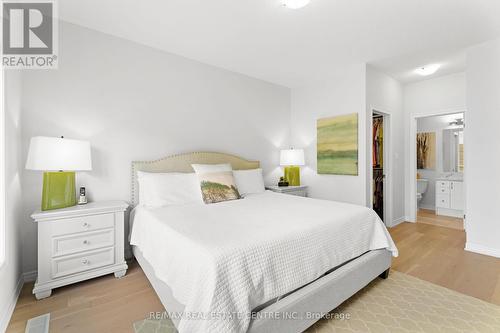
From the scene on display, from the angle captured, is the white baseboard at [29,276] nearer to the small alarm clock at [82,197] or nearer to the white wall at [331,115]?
the small alarm clock at [82,197]

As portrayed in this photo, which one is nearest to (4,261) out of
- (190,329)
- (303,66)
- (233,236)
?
(190,329)

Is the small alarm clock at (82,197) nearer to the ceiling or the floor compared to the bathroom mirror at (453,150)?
nearer to the floor

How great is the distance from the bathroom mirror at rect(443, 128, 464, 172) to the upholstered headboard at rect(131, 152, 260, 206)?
181 inches

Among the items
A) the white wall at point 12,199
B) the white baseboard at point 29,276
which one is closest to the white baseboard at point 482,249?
the white wall at point 12,199

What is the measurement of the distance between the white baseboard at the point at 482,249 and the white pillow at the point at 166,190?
135 inches

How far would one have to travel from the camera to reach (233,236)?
1.48 metres

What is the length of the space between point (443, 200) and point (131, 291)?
5.84 m

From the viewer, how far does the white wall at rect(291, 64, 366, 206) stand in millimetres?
3455

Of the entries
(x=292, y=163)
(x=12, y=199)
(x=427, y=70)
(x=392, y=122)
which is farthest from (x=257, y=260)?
(x=427, y=70)

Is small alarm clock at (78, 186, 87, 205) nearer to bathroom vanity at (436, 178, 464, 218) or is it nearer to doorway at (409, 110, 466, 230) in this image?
doorway at (409, 110, 466, 230)

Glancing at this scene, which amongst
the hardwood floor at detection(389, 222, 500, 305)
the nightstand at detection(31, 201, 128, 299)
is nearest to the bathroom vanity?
the hardwood floor at detection(389, 222, 500, 305)

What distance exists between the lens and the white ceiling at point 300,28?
2.15 m

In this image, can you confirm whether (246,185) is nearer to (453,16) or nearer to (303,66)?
(303,66)

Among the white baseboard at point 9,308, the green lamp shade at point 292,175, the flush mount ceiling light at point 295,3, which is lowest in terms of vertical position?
the white baseboard at point 9,308
